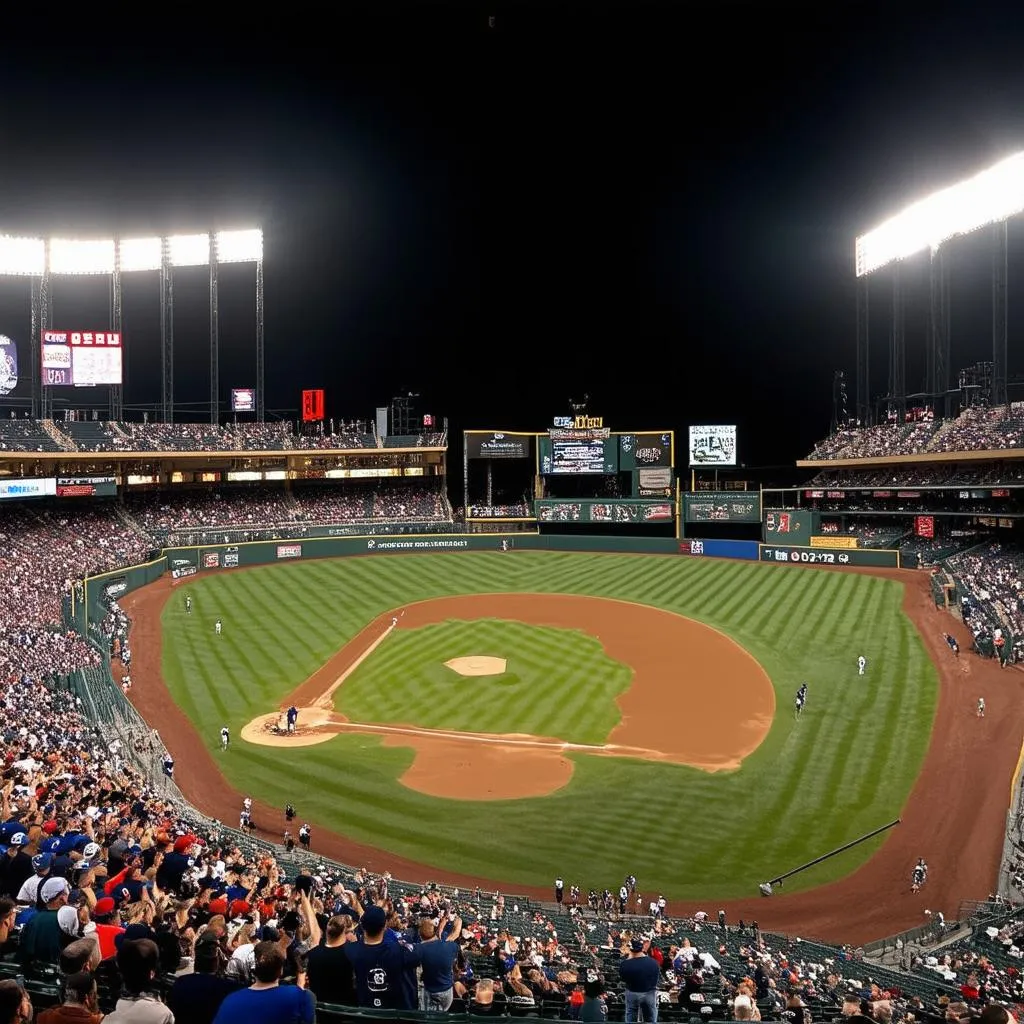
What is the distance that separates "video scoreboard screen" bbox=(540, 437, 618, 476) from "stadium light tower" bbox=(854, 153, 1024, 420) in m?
18.6

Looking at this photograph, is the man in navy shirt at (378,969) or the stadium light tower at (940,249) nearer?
the man in navy shirt at (378,969)

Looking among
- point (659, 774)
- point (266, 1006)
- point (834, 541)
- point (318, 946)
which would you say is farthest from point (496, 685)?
point (834, 541)

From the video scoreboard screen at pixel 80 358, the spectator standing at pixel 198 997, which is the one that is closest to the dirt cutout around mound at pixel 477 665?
the spectator standing at pixel 198 997

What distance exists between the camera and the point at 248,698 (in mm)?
25953

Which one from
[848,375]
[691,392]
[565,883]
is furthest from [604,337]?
[565,883]

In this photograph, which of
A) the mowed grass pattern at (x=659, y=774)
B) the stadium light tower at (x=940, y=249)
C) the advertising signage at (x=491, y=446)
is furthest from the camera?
the advertising signage at (x=491, y=446)

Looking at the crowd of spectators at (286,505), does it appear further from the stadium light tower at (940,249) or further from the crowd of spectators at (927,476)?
the stadium light tower at (940,249)

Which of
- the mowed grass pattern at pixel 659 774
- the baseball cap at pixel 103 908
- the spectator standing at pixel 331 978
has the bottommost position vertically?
the mowed grass pattern at pixel 659 774

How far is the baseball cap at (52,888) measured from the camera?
6.10 m

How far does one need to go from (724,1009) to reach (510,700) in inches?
694

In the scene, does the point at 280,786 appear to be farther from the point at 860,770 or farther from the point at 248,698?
the point at 860,770

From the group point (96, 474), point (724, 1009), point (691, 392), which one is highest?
point (691, 392)

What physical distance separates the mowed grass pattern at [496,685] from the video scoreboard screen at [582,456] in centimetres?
2714

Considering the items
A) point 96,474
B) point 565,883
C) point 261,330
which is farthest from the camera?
point 261,330
